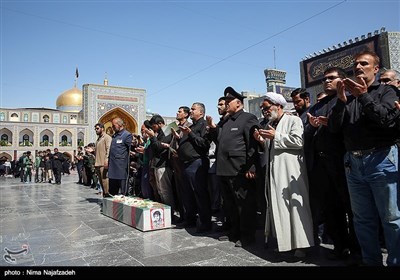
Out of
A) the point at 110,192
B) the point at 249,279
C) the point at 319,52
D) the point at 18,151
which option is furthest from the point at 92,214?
the point at 18,151

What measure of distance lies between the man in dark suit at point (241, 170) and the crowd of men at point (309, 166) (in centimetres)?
1

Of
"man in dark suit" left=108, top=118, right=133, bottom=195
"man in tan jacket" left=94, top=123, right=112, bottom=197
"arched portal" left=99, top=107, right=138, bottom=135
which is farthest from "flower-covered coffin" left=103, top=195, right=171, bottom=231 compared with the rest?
"arched portal" left=99, top=107, right=138, bottom=135

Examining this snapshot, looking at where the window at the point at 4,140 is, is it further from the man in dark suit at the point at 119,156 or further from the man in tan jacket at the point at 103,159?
the man in dark suit at the point at 119,156

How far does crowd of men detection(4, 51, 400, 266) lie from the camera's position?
6.31 ft

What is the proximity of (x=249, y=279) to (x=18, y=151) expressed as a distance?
1452 inches

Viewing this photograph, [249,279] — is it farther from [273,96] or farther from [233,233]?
[273,96]

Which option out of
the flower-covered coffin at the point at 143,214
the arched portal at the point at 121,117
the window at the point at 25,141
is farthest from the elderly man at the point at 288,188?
the window at the point at 25,141

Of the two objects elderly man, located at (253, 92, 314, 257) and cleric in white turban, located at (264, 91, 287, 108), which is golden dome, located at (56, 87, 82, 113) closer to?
cleric in white turban, located at (264, 91, 287, 108)

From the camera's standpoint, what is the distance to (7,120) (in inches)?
1368

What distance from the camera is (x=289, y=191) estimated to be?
8.39 feet

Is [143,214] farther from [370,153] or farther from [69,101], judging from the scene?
[69,101]

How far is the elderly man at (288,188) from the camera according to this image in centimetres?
247

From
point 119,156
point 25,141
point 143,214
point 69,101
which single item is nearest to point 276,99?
point 143,214

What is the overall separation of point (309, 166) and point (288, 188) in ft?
0.98
